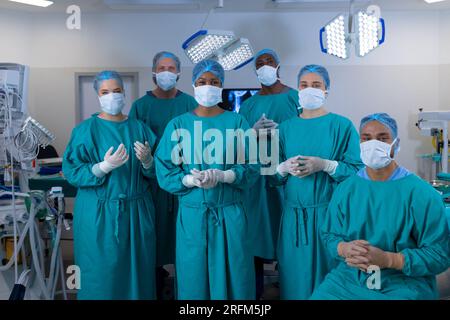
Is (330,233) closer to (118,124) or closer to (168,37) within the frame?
(118,124)

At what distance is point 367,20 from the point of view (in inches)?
108

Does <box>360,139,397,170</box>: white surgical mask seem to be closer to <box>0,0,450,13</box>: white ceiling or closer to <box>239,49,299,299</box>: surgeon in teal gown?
<box>239,49,299,299</box>: surgeon in teal gown

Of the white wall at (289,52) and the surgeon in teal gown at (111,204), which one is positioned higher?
the white wall at (289,52)

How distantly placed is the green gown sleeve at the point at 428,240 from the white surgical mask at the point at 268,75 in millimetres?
1237

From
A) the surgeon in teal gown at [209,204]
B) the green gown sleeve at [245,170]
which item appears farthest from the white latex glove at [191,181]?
the green gown sleeve at [245,170]

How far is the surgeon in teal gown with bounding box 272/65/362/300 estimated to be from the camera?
1901 millimetres

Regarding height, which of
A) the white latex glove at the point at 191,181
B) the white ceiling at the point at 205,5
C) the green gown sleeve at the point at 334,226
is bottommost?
the green gown sleeve at the point at 334,226

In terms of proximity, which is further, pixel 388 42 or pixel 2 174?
pixel 388 42

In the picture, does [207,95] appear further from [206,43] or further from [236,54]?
[236,54]

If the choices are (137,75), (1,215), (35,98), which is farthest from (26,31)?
(1,215)

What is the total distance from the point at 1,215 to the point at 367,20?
230 centimetres

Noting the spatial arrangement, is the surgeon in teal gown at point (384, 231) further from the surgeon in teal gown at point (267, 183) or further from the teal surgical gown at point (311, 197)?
the surgeon in teal gown at point (267, 183)

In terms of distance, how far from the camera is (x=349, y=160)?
1910 millimetres

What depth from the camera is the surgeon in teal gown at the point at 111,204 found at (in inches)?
77.2
